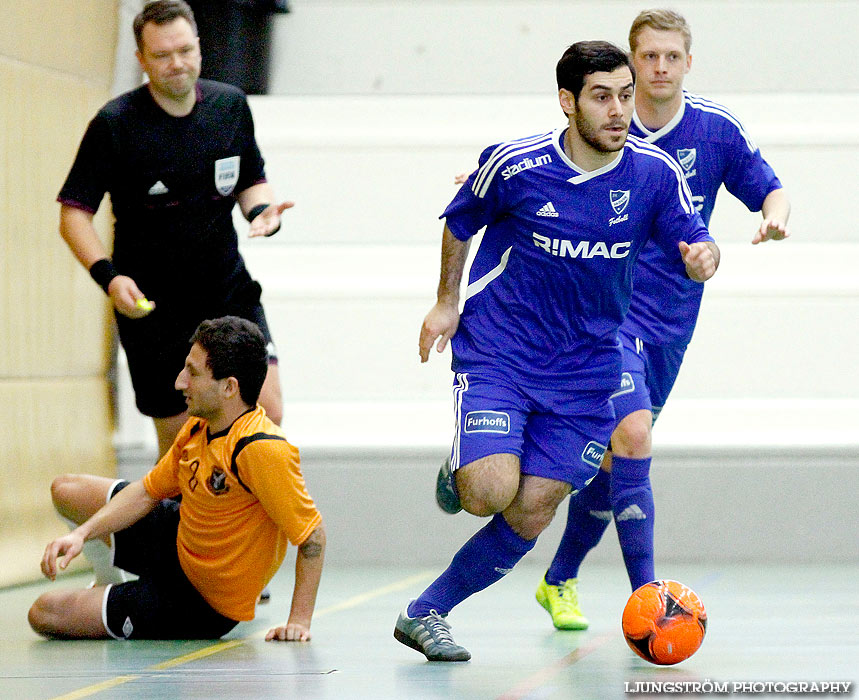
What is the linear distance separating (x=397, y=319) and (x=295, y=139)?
4.09ft

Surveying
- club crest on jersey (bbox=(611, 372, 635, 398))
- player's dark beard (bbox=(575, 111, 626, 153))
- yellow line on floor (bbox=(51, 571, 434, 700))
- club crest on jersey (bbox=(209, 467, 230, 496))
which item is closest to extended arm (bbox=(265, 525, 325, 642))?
yellow line on floor (bbox=(51, 571, 434, 700))

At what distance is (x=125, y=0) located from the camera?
773 cm

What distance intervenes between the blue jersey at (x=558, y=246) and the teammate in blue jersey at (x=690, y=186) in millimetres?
605

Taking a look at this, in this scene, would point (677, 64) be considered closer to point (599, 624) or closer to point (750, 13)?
point (599, 624)

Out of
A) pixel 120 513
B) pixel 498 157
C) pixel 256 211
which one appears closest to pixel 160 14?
pixel 256 211

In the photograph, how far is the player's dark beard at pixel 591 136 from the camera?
3.79m

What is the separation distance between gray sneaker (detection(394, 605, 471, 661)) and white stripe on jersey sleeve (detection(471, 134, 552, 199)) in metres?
1.25

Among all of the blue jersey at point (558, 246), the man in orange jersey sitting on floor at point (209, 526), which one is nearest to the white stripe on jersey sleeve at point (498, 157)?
the blue jersey at point (558, 246)

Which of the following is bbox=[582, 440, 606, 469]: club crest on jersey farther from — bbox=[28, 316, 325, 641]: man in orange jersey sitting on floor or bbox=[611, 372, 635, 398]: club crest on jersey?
bbox=[28, 316, 325, 641]: man in orange jersey sitting on floor

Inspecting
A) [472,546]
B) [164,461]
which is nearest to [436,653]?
[472,546]

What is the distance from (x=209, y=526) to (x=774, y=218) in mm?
2085

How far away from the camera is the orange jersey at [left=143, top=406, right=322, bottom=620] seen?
13.7 feet

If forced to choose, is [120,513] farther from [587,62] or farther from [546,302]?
[587,62]

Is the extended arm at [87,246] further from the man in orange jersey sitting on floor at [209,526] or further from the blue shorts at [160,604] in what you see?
the blue shorts at [160,604]
